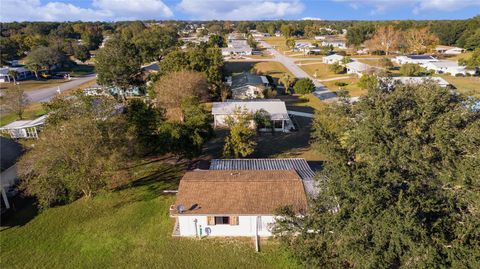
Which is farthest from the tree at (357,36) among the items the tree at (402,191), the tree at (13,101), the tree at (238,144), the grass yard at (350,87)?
the tree at (402,191)

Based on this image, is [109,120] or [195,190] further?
[109,120]

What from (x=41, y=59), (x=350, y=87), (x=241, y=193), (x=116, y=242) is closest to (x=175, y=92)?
(x=241, y=193)

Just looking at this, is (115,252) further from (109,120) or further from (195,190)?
(109,120)

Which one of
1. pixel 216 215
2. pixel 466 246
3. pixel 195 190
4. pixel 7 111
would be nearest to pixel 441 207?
pixel 466 246

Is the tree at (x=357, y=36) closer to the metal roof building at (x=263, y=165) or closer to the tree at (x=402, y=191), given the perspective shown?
the metal roof building at (x=263, y=165)

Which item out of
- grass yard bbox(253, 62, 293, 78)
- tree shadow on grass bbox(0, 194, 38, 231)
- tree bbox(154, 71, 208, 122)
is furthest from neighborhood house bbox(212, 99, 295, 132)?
grass yard bbox(253, 62, 293, 78)

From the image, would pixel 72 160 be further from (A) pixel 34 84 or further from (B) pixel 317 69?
(B) pixel 317 69
